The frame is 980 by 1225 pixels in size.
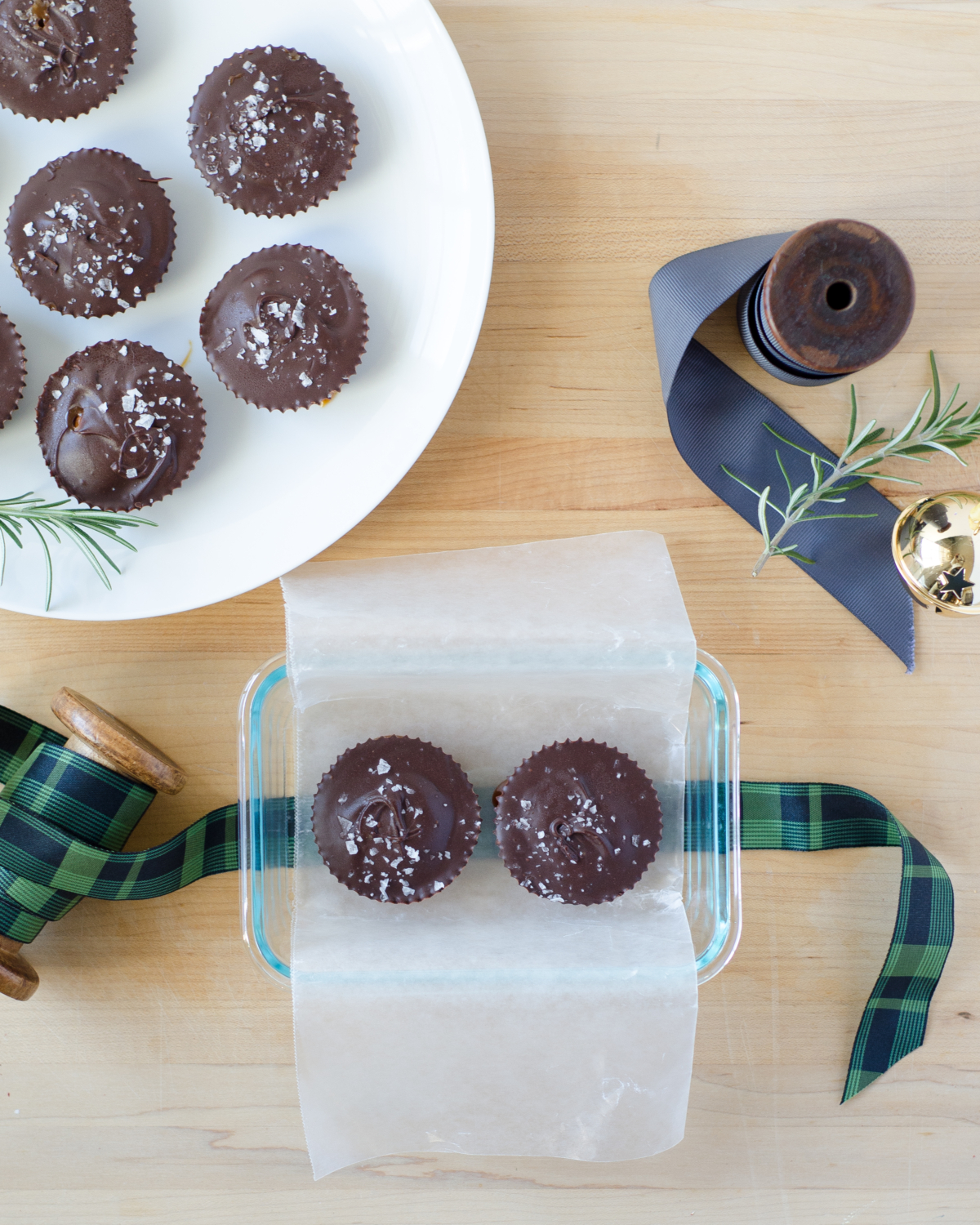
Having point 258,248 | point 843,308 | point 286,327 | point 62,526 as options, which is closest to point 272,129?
point 258,248

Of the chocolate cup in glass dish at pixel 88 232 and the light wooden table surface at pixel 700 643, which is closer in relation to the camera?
the chocolate cup in glass dish at pixel 88 232

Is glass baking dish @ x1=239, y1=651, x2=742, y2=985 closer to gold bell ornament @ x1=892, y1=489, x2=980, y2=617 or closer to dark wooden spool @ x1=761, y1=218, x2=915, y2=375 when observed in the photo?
gold bell ornament @ x1=892, y1=489, x2=980, y2=617

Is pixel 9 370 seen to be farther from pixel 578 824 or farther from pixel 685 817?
pixel 685 817

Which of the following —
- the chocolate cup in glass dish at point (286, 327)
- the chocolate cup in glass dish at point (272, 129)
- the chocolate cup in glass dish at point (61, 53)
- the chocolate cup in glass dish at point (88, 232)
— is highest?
the chocolate cup in glass dish at point (61, 53)

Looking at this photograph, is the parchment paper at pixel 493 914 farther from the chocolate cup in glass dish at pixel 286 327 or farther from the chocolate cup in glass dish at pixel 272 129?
the chocolate cup in glass dish at pixel 272 129

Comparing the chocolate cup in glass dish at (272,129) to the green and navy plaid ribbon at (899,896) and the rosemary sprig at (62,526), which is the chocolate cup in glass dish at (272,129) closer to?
the rosemary sprig at (62,526)

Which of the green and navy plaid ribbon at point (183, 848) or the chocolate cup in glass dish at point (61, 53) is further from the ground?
the chocolate cup in glass dish at point (61, 53)

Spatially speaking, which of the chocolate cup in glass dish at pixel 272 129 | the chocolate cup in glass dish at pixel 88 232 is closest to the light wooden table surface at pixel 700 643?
the chocolate cup in glass dish at pixel 272 129

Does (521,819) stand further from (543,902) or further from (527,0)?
(527,0)

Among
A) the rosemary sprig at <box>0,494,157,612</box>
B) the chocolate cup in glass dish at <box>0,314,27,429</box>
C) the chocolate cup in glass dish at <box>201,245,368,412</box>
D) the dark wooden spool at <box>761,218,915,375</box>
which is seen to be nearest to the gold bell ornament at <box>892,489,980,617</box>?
the dark wooden spool at <box>761,218,915,375</box>
